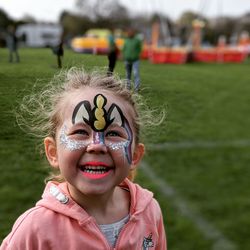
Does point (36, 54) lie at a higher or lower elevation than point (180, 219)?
higher

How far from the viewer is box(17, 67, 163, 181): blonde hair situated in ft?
5.09

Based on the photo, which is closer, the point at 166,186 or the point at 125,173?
the point at 125,173

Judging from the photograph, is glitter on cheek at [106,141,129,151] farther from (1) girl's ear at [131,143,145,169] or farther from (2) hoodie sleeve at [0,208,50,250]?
(2) hoodie sleeve at [0,208,50,250]

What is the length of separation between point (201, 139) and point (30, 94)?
409 centimetres

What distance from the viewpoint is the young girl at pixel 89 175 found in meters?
1.39

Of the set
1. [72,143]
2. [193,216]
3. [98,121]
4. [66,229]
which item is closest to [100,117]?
[98,121]

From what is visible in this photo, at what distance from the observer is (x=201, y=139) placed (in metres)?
5.58

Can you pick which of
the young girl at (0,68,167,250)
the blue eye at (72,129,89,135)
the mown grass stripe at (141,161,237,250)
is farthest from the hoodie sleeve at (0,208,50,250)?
the mown grass stripe at (141,161,237,250)

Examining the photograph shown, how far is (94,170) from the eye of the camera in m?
1.38

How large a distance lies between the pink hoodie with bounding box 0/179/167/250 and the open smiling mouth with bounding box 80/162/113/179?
0.46 feet

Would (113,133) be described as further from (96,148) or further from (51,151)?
(51,151)

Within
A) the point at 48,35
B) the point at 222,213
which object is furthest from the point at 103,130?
the point at 48,35

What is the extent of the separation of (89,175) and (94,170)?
2cm

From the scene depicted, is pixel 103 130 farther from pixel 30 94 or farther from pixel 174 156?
pixel 174 156
